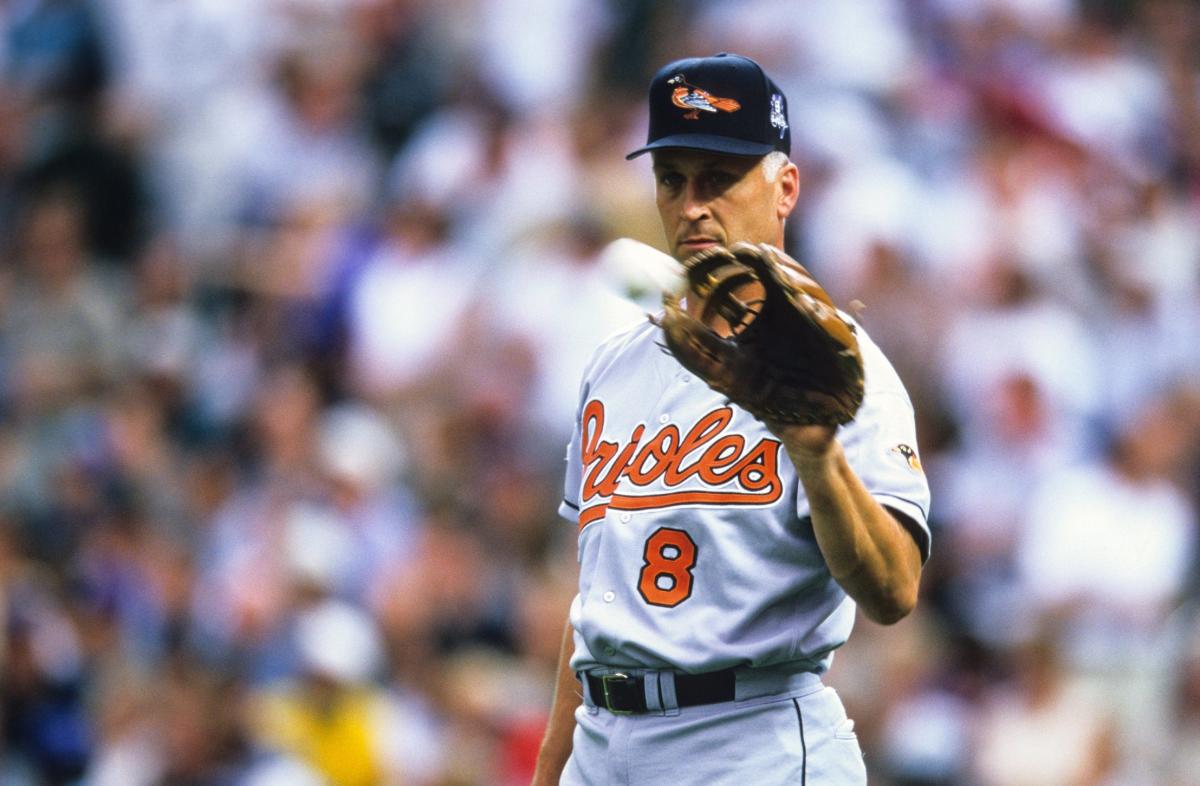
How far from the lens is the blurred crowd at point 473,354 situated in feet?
26.8

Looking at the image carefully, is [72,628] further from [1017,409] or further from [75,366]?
[1017,409]

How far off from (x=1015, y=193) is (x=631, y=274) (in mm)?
6752

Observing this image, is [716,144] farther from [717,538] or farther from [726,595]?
[726,595]

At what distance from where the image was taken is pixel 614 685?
3.82 metres

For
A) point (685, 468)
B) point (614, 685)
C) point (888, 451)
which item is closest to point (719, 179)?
point (685, 468)

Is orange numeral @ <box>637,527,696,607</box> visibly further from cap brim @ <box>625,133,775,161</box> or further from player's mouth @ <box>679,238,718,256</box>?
cap brim @ <box>625,133,775,161</box>

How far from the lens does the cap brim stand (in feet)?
12.9

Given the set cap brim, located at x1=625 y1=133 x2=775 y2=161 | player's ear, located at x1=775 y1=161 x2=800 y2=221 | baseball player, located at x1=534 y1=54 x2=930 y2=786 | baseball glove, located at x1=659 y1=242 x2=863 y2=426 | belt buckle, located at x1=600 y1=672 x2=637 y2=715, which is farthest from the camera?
player's ear, located at x1=775 y1=161 x2=800 y2=221

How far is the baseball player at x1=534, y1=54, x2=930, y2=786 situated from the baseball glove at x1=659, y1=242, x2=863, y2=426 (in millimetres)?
105

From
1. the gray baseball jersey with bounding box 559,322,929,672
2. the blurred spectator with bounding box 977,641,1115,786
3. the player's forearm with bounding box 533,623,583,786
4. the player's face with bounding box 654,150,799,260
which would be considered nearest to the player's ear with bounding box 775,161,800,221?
the player's face with bounding box 654,150,799,260

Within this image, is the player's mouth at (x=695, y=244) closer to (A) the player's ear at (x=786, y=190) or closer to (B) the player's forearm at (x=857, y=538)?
(A) the player's ear at (x=786, y=190)

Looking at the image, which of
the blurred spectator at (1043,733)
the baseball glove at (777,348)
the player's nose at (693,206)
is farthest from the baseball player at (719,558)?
the blurred spectator at (1043,733)

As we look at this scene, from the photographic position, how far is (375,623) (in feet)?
28.4

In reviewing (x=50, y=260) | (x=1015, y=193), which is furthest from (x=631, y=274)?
(x=50, y=260)
